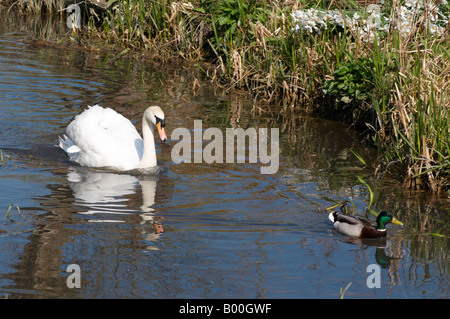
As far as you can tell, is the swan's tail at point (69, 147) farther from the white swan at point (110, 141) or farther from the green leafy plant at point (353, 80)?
the green leafy plant at point (353, 80)

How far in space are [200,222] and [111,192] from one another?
134 centimetres

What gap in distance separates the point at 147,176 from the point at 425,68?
11.8ft

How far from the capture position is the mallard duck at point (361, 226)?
6516 mm

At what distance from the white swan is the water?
0.55ft

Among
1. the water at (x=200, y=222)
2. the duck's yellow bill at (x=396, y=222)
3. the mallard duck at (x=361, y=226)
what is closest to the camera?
the water at (x=200, y=222)

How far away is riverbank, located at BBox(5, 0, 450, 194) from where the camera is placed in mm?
8023

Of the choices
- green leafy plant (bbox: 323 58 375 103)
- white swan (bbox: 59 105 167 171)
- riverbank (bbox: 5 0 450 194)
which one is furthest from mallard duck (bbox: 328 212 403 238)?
green leafy plant (bbox: 323 58 375 103)

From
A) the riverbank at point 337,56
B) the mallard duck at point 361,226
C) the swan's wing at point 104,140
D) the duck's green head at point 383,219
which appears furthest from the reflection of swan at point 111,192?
the riverbank at point 337,56

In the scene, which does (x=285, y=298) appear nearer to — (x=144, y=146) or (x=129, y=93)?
(x=144, y=146)

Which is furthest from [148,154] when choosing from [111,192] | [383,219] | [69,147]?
[383,219]

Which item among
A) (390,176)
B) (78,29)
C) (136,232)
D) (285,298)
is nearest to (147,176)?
(136,232)

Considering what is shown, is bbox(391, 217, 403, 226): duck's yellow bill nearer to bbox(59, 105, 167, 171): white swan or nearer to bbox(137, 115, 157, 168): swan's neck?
bbox(59, 105, 167, 171): white swan

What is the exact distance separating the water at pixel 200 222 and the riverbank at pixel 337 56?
16.6 inches

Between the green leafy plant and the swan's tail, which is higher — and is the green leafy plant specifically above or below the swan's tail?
above
